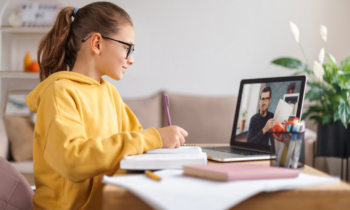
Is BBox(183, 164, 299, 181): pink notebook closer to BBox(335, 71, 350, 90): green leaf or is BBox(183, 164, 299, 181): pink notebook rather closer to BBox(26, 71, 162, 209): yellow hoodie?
BBox(26, 71, 162, 209): yellow hoodie

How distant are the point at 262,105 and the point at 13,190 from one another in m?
0.86

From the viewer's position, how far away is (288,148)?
0.64m

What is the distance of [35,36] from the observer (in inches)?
116

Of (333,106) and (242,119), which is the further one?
(333,106)

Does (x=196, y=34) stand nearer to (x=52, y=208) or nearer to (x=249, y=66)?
(x=249, y=66)

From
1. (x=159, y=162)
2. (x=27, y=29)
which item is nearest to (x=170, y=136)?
(x=159, y=162)

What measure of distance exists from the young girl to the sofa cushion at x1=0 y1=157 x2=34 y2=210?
7cm

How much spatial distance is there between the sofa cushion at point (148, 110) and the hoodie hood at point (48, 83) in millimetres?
1251

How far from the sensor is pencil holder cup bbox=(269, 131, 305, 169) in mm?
639

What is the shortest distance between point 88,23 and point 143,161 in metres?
0.61

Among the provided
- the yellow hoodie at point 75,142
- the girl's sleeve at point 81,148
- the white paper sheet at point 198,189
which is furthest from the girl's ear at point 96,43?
the white paper sheet at point 198,189

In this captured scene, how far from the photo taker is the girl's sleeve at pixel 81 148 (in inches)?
24.3

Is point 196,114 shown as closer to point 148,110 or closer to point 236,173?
A: point 148,110

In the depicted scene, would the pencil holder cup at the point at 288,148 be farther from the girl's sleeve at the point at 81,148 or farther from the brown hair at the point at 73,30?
the brown hair at the point at 73,30
